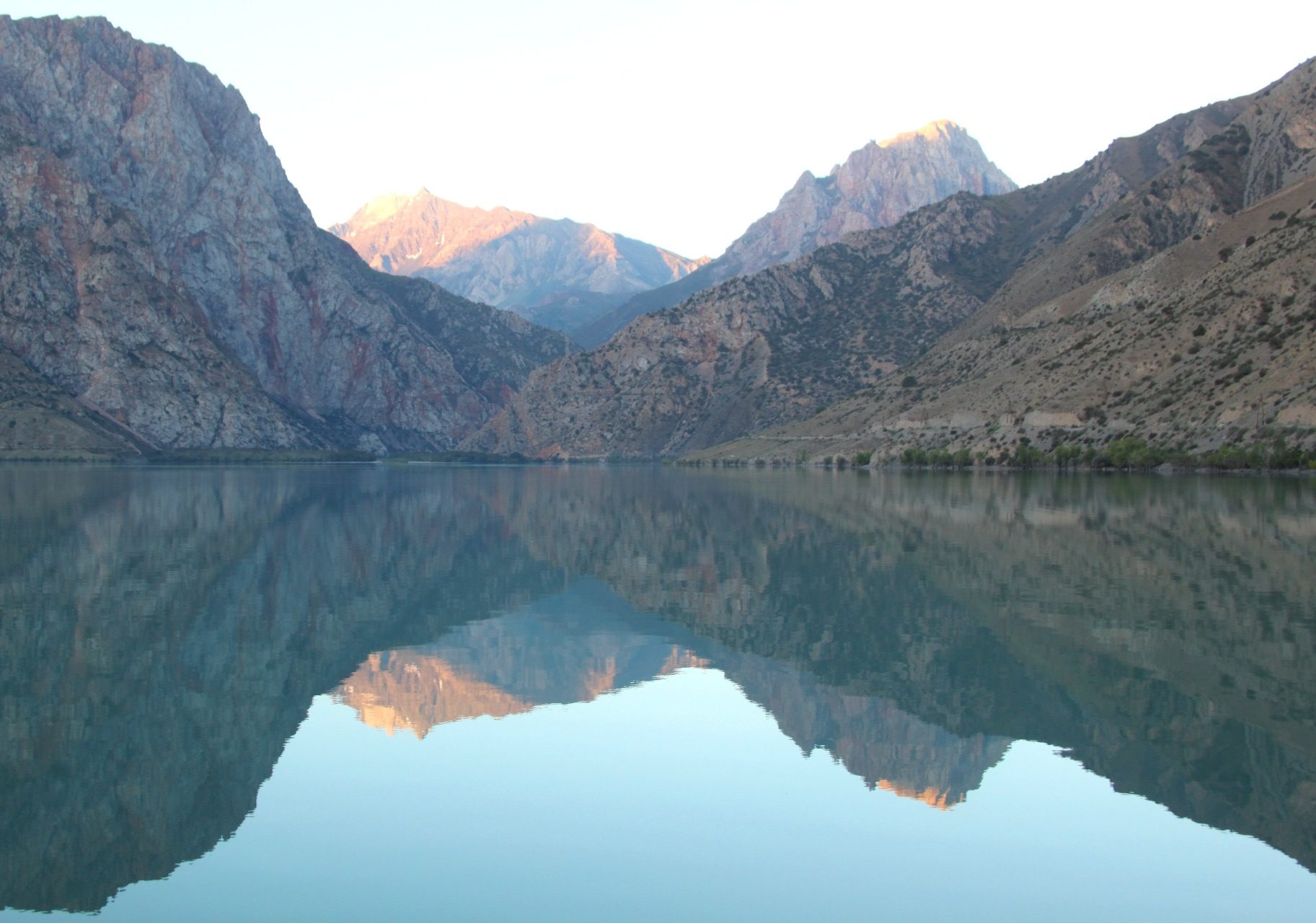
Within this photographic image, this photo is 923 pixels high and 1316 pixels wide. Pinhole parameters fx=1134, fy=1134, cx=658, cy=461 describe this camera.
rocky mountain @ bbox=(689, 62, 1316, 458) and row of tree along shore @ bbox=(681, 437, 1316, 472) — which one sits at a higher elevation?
rocky mountain @ bbox=(689, 62, 1316, 458)

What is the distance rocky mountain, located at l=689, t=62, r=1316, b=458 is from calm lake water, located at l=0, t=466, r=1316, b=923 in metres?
61.1

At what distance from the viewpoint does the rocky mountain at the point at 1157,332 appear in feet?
307

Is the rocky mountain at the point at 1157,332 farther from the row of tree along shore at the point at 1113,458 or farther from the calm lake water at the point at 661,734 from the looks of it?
the calm lake water at the point at 661,734

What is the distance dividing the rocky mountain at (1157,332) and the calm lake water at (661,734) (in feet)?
200

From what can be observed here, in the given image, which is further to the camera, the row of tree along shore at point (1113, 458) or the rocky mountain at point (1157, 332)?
the rocky mountain at point (1157, 332)

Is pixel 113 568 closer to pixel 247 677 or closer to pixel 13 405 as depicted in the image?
pixel 247 677

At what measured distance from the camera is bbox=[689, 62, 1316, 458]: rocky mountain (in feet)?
307

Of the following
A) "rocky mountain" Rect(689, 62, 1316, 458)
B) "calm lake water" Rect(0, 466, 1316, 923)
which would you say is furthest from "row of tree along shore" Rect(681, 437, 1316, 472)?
"calm lake water" Rect(0, 466, 1316, 923)

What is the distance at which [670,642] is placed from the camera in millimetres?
25438

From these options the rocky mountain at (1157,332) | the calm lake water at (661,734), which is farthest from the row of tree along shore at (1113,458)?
the calm lake water at (661,734)

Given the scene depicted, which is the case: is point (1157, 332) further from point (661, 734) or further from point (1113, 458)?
point (661, 734)

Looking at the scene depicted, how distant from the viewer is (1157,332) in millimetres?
109750

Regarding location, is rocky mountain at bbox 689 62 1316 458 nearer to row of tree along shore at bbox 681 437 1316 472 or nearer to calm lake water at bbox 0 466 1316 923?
row of tree along shore at bbox 681 437 1316 472

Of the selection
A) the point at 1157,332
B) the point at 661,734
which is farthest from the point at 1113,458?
the point at 661,734
